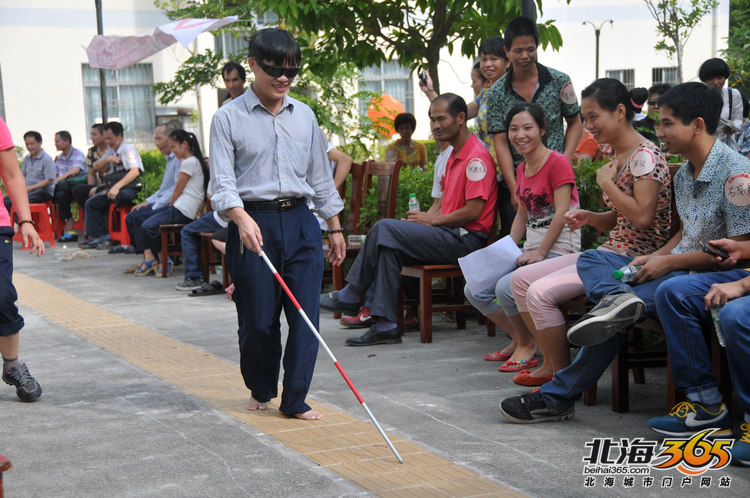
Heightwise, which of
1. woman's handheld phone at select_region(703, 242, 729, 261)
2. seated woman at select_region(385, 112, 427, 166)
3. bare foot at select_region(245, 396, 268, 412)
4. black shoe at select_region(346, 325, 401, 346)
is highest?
seated woman at select_region(385, 112, 427, 166)

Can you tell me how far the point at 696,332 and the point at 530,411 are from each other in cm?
91

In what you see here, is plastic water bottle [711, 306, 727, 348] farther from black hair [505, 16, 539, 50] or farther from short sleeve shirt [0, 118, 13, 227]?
short sleeve shirt [0, 118, 13, 227]

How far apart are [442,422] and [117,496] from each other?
1.71 meters

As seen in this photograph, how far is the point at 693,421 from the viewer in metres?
4.38

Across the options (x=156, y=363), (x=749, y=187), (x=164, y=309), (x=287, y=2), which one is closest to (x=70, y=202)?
(x=164, y=309)

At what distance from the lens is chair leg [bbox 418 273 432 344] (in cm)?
702

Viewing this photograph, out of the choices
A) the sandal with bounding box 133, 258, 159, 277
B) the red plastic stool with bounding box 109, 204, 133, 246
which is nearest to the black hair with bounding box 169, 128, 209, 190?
the sandal with bounding box 133, 258, 159, 277

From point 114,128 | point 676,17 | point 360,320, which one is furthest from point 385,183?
point 676,17

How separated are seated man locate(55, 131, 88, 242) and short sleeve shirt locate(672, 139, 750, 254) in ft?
42.6

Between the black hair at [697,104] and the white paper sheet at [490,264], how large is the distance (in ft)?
5.65

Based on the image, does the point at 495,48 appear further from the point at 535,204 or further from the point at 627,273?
the point at 627,273

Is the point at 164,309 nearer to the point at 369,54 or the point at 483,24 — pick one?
the point at 369,54

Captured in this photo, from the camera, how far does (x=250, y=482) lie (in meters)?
4.09

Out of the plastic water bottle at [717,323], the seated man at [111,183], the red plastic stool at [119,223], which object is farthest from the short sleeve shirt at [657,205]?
the red plastic stool at [119,223]
